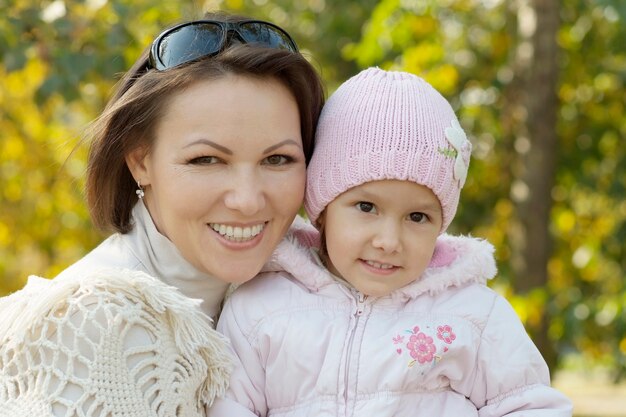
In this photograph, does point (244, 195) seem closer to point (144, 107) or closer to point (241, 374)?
point (144, 107)

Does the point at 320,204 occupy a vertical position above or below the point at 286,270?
above

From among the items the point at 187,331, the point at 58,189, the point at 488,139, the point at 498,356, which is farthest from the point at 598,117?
the point at 187,331

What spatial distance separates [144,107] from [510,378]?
107 centimetres

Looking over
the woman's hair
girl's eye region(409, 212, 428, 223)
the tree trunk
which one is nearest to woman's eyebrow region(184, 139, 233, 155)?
the woman's hair

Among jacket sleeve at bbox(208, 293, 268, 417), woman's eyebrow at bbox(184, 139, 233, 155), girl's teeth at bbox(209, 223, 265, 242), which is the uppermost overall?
woman's eyebrow at bbox(184, 139, 233, 155)

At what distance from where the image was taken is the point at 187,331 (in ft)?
6.51

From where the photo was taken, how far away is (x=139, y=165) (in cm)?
232

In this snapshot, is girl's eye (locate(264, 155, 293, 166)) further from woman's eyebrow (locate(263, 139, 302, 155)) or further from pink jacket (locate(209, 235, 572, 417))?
pink jacket (locate(209, 235, 572, 417))

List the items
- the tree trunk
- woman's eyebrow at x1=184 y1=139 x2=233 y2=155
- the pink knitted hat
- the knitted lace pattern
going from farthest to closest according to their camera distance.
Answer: the tree trunk < the pink knitted hat < woman's eyebrow at x1=184 y1=139 x2=233 y2=155 < the knitted lace pattern

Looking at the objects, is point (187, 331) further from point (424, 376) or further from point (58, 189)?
point (58, 189)

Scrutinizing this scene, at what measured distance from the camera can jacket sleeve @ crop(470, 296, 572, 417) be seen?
7.29ft

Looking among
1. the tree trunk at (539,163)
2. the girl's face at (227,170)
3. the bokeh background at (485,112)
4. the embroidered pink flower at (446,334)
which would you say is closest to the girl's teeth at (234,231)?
the girl's face at (227,170)

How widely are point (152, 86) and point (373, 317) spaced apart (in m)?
0.76

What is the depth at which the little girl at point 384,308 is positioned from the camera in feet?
7.26
